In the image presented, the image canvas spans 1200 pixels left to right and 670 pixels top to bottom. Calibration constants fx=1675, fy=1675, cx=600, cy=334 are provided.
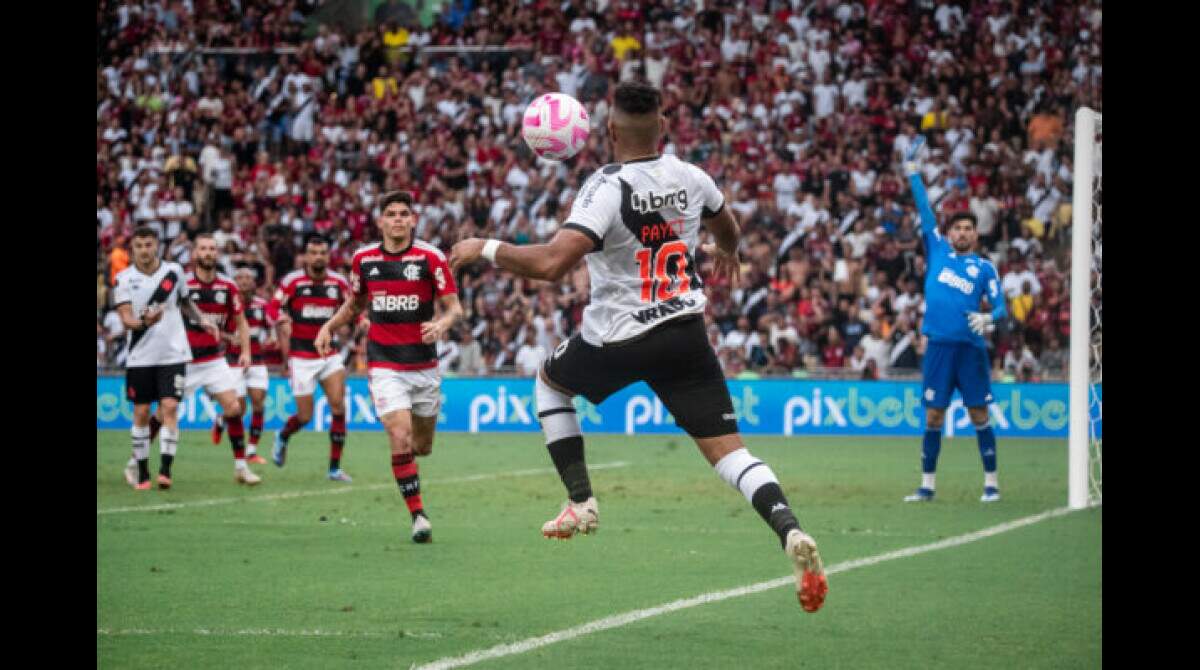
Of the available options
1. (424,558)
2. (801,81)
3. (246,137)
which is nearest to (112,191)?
(246,137)

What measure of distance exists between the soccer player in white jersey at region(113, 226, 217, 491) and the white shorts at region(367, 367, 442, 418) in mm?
3999

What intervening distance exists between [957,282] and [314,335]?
687 centimetres

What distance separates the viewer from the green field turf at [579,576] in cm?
800

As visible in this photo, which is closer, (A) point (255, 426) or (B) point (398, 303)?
(B) point (398, 303)

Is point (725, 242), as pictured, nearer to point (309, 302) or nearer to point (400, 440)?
point (400, 440)

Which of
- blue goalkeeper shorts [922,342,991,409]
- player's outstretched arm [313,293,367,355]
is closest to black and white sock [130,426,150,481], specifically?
player's outstretched arm [313,293,367,355]

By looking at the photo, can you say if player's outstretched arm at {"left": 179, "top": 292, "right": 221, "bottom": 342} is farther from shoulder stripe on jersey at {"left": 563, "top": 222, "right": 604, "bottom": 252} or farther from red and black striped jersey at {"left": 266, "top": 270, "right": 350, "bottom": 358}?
shoulder stripe on jersey at {"left": 563, "top": 222, "right": 604, "bottom": 252}

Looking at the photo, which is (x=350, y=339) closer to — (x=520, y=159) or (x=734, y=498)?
(x=520, y=159)

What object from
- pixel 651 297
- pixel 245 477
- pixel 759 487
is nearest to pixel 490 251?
pixel 651 297

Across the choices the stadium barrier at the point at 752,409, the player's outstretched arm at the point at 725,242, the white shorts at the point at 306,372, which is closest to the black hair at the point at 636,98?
the player's outstretched arm at the point at 725,242

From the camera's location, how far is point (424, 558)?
37.5 feet

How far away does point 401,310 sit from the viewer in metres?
13.1

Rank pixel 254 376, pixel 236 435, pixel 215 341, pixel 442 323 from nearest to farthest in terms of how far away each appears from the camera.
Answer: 1. pixel 442 323
2. pixel 236 435
3. pixel 215 341
4. pixel 254 376
